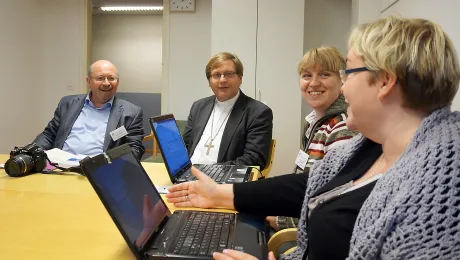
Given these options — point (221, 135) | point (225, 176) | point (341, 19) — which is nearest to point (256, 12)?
point (341, 19)

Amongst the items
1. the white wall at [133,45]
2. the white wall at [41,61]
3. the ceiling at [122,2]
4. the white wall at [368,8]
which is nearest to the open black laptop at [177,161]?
the white wall at [368,8]

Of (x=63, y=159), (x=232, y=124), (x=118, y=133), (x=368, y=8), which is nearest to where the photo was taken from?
(x=63, y=159)

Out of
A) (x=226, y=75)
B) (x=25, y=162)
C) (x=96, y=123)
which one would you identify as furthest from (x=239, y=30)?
(x=25, y=162)

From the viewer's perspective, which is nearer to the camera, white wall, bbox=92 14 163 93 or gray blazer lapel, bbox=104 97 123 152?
gray blazer lapel, bbox=104 97 123 152

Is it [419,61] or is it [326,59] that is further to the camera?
[326,59]

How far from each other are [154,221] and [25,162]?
39.4 inches

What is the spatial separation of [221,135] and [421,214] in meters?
1.81

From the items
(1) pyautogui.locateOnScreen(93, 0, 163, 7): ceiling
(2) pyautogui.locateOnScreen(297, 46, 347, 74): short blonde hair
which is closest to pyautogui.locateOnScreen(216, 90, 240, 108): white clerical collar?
(2) pyautogui.locateOnScreen(297, 46, 347, 74): short blonde hair

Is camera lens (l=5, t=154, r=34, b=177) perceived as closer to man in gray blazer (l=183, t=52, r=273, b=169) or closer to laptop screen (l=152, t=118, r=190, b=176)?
laptop screen (l=152, t=118, r=190, b=176)

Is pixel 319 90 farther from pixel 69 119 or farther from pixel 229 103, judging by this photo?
pixel 69 119

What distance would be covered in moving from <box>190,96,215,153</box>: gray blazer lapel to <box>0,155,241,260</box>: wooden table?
960 mm

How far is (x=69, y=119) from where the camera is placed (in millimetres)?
2586

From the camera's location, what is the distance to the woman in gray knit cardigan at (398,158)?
2.05 feet

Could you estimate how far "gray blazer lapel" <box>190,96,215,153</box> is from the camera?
245 cm
